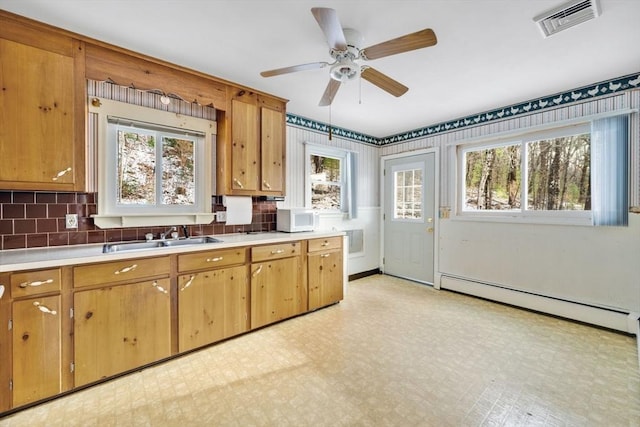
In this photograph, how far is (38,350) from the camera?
5.65ft

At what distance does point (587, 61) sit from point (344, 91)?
2089 millimetres

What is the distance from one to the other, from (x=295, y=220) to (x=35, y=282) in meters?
2.16

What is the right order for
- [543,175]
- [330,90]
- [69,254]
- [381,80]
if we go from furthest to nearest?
[543,175], [330,90], [381,80], [69,254]

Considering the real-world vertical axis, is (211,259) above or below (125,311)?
above

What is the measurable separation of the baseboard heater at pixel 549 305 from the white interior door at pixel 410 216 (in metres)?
0.48

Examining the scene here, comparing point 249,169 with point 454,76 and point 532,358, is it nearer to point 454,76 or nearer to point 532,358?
point 454,76

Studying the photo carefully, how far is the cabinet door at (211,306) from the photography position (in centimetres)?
228

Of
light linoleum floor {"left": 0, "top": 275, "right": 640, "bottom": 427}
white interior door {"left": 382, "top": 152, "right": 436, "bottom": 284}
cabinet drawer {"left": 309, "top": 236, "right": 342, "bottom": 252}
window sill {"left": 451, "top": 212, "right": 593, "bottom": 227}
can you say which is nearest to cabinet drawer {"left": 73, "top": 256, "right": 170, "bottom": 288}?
light linoleum floor {"left": 0, "top": 275, "right": 640, "bottom": 427}

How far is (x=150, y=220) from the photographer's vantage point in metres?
2.58

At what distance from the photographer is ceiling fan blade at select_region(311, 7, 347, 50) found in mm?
1440

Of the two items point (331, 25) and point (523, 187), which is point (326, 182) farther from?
point (331, 25)

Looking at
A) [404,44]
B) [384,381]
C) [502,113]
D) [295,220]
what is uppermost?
[502,113]

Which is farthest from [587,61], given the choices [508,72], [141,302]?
[141,302]

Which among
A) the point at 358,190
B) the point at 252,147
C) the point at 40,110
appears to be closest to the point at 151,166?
the point at 40,110
